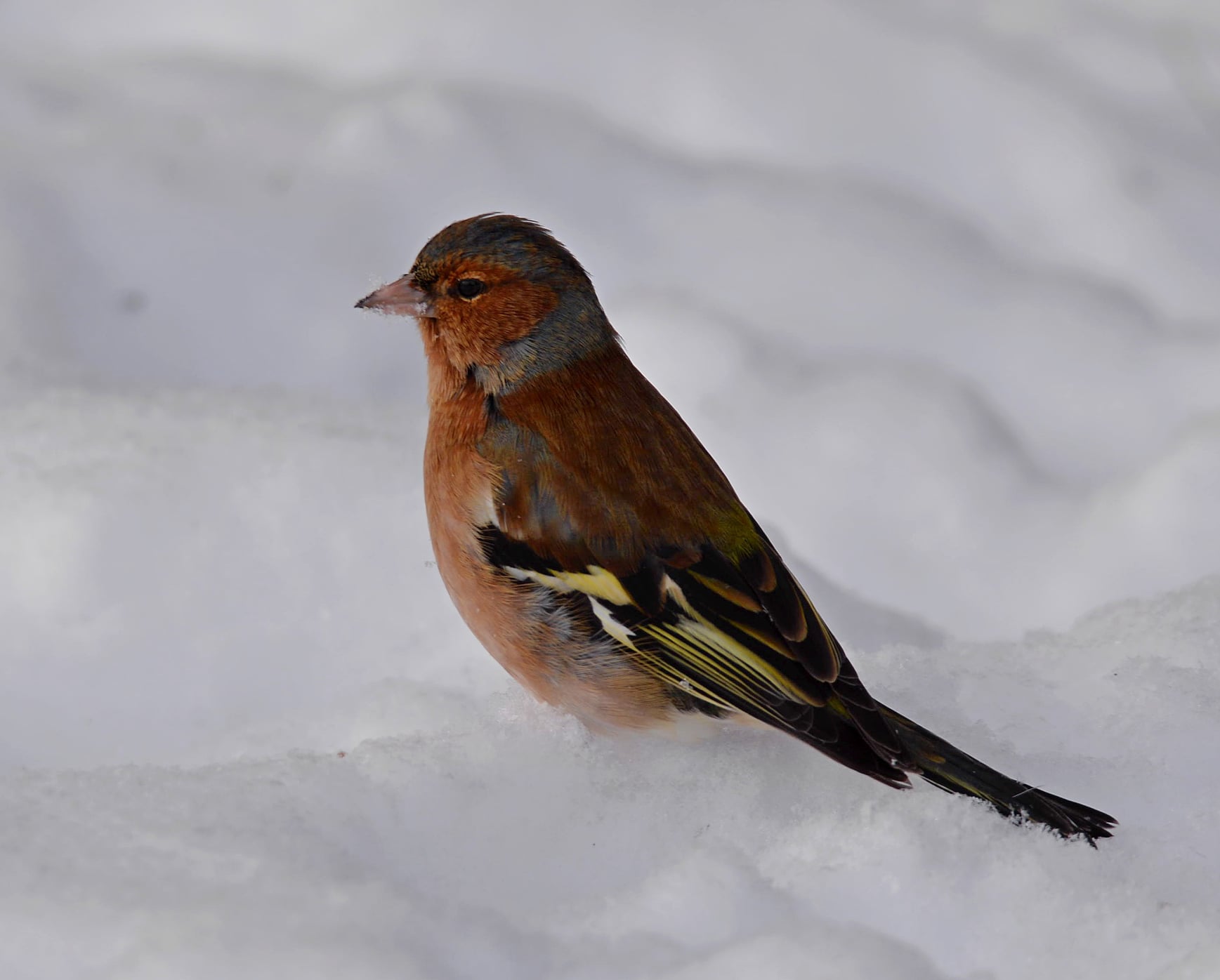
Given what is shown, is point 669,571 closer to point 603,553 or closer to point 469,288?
point 603,553

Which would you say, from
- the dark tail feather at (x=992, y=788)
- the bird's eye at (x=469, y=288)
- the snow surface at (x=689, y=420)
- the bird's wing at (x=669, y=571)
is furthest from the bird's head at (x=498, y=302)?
the dark tail feather at (x=992, y=788)

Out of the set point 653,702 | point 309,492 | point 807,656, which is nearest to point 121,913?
point 653,702

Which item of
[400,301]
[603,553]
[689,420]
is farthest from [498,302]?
[689,420]

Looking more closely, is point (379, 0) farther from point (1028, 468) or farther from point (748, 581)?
point (748, 581)

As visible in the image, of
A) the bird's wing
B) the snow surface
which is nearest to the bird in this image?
the bird's wing

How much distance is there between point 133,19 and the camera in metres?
6.73

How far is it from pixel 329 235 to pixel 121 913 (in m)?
4.17

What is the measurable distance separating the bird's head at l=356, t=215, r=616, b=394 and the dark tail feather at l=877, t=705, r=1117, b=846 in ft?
4.09

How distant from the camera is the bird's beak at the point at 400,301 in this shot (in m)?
3.50

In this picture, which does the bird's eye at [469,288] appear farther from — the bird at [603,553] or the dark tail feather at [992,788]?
the dark tail feather at [992,788]

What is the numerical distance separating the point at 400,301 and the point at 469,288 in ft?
0.62

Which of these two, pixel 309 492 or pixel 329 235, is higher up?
pixel 329 235

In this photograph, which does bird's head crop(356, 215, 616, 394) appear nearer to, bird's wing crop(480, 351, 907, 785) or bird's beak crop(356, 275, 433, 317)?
bird's beak crop(356, 275, 433, 317)

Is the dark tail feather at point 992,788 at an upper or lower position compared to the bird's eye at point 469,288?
lower
